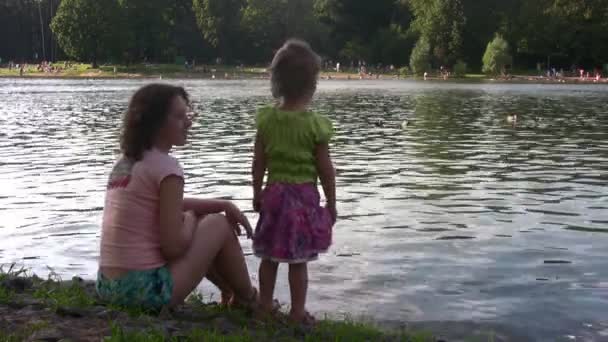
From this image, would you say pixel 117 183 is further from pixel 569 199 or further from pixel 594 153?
pixel 594 153

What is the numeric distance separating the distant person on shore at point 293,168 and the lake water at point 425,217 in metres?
1.38

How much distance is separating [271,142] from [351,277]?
2631mm

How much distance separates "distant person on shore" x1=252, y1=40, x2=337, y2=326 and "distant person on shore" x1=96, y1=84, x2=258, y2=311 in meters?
0.35

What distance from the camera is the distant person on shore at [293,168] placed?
5.42 metres

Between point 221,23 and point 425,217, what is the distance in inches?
3984

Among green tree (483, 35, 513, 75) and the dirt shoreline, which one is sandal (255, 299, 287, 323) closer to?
the dirt shoreline

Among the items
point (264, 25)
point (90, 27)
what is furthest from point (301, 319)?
point (264, 25)

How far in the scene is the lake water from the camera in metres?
6.93

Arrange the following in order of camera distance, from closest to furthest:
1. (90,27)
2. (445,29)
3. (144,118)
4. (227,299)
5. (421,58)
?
(144,118) → (227,299) → (421,58) → (445,29) → (90,27)

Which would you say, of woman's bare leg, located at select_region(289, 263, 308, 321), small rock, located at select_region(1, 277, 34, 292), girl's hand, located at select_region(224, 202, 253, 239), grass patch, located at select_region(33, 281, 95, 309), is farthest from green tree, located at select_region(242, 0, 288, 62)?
woman's bare leg, located at select_region(289, 263, 308, 321)

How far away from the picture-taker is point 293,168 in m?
5.52

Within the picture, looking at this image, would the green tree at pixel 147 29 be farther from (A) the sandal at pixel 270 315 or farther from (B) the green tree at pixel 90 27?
(A) the sandal at pixel 270 315

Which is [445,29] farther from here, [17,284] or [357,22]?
[17,284]

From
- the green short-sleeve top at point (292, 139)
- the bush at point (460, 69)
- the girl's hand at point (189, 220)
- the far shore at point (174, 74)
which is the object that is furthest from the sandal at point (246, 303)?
the bush at point (460, 69)
